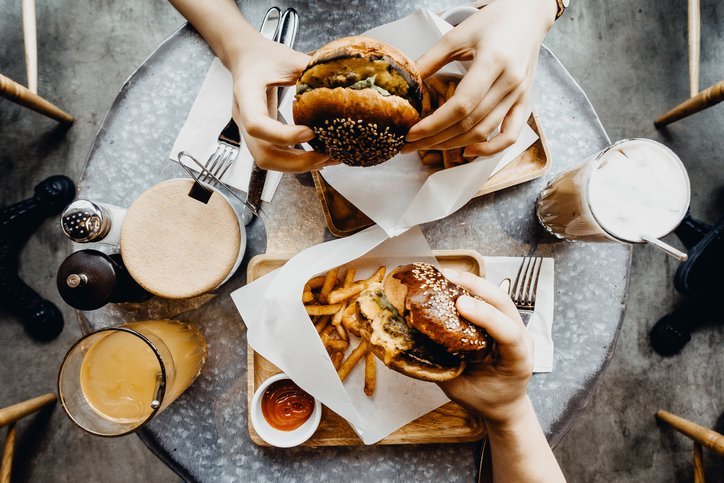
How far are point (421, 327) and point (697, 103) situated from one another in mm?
2036

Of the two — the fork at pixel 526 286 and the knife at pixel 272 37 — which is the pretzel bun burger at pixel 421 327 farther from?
the knife at pixel 272 37

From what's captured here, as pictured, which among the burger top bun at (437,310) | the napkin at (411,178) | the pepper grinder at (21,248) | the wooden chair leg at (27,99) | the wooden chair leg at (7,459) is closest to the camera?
the burger top bun at (437,310)

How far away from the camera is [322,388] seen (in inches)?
55.1

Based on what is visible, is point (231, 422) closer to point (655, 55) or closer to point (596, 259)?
point (596, 259)

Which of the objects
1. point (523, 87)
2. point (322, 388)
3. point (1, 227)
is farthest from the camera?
point (1, 227)

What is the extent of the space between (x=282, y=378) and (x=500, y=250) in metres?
0.84

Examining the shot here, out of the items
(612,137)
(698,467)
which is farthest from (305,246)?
(612,137)

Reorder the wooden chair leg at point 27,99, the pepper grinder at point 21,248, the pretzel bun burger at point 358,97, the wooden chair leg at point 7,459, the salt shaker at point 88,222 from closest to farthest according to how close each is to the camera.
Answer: the pretzel bun burger at point 358,97, the salt shaker at point 88,222, the wooden chair leg at point 7,459, the wooden chair leg at point 27,99, the pepper grinder at point 21,248

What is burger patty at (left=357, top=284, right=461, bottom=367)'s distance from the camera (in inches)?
47.5

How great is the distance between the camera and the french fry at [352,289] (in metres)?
1.42

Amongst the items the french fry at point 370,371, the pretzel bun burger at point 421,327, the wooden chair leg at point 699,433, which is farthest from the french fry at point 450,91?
the wooden chair leg at point 699,433

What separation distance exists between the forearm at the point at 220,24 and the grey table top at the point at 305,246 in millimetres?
113

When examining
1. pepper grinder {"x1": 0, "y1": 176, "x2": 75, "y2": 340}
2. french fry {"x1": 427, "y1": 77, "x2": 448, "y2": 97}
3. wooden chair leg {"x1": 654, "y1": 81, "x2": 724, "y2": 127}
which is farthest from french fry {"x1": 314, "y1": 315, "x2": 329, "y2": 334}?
wooden chair leg {"x1": 654, "y1": 81, "x2": 724, "y2": 127}

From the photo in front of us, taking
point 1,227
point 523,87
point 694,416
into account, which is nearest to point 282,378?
point 523,87
